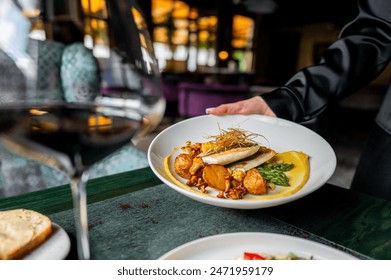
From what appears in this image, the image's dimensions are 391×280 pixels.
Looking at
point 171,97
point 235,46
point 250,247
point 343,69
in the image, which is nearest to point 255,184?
point 250,247

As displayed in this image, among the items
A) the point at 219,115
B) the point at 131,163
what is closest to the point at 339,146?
the point at 131,163

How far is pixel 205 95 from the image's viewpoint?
489cm

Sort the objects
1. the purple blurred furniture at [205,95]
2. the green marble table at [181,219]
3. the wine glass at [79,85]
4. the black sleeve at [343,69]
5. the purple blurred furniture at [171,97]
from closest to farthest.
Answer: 1. the wine glass at [79,85]
2. the green marble table at [181,219]
3. the black sleeve at [343,69]
4. the purple blurred furniture at [205,95]
5. the purple blurred furniture at [171,97]

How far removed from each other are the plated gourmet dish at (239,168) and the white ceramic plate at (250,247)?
16 centimetres

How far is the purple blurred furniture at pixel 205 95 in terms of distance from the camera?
4754 mm

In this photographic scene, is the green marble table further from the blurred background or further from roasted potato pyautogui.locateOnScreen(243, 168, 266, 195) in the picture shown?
the blurred background

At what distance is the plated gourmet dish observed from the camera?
2.12ft

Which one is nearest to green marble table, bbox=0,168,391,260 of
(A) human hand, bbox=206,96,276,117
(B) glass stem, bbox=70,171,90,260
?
(B) glass stem, bbox=70,171,90,260

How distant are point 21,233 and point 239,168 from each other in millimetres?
447

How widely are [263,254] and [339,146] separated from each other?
471 centimetres

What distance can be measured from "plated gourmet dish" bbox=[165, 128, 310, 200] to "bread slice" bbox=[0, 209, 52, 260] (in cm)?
26

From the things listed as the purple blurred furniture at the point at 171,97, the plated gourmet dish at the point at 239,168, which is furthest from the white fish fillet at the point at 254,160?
the purple blurred furniture at the point at 171,97

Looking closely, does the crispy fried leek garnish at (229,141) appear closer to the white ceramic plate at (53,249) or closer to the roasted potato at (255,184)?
the roasted potato at (255,184)

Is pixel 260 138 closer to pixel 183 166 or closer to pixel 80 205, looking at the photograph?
pixel 183 166
